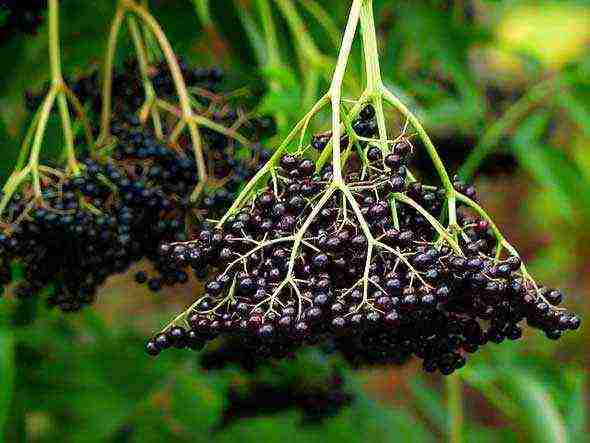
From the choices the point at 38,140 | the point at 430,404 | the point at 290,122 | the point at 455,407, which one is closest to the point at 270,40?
the point at 290,122

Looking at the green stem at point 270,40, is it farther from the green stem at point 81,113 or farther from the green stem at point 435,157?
the green stem at point 435,157

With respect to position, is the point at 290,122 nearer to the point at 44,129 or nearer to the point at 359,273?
the point at 44,129

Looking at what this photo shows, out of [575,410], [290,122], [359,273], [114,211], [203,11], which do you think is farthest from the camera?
[575,410]

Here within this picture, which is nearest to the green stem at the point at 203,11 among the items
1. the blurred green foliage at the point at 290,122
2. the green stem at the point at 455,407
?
the blurred green foliage at the point at 290,122

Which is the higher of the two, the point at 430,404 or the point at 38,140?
the point at 430,404

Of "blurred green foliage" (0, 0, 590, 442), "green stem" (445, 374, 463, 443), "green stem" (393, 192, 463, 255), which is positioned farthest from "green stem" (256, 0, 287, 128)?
"green stem" (445, 374, 463, 443)

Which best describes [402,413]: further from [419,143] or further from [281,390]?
[419,143]

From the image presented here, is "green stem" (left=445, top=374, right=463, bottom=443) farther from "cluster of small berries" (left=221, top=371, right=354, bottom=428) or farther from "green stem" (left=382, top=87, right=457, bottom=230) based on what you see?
"green stem" (left=382, top=87, right=457, bottom=230)
